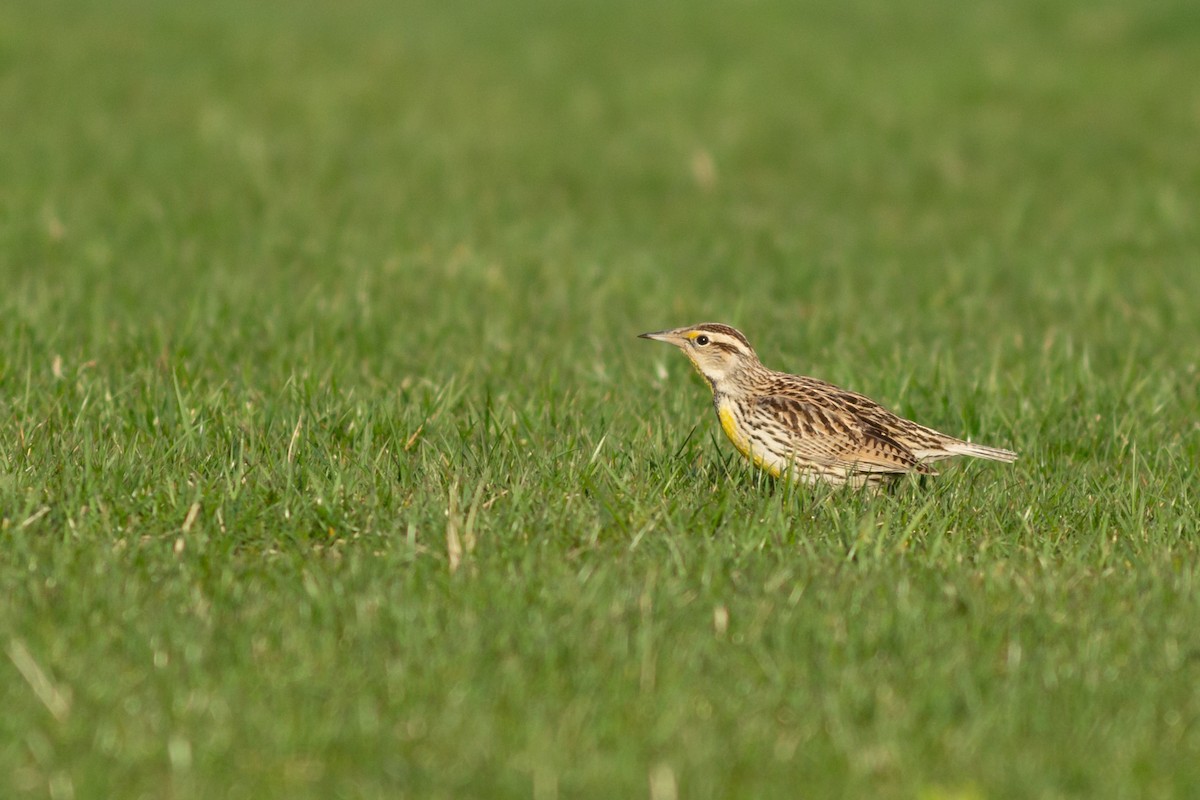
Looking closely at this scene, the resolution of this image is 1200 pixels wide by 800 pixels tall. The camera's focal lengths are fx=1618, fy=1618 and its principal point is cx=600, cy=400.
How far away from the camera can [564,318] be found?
10.8 metres

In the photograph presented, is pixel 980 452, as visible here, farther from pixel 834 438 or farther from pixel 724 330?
pixel 724 330

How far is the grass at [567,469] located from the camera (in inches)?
173

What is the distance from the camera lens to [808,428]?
700cm

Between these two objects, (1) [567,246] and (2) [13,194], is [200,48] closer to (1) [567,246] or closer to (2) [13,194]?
(2) [13,194]

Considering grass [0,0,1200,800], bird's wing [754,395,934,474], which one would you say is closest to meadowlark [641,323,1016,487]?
bird's wing [754,395,934,474]

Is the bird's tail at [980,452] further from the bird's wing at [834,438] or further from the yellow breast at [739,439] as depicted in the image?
the yellow breast at [739,439]

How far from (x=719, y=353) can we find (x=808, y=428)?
70cm

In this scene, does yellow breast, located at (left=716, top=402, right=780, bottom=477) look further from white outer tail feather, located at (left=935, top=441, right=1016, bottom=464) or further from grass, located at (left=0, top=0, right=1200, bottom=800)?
white outer tail feather, located at (left=935, top=441, right=1016, bottom=464)

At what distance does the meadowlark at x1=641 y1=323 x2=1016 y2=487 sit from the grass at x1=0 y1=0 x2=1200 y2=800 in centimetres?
17

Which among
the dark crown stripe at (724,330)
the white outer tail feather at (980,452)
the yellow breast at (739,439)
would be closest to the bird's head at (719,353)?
the dark crown stripe at (724,330)

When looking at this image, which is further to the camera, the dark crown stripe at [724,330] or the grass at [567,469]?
the dark crown stripe at [724,330]

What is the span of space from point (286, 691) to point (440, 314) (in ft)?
20.2

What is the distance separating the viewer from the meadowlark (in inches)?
271

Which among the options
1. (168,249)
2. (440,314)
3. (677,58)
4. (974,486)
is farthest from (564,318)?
(677,58)
